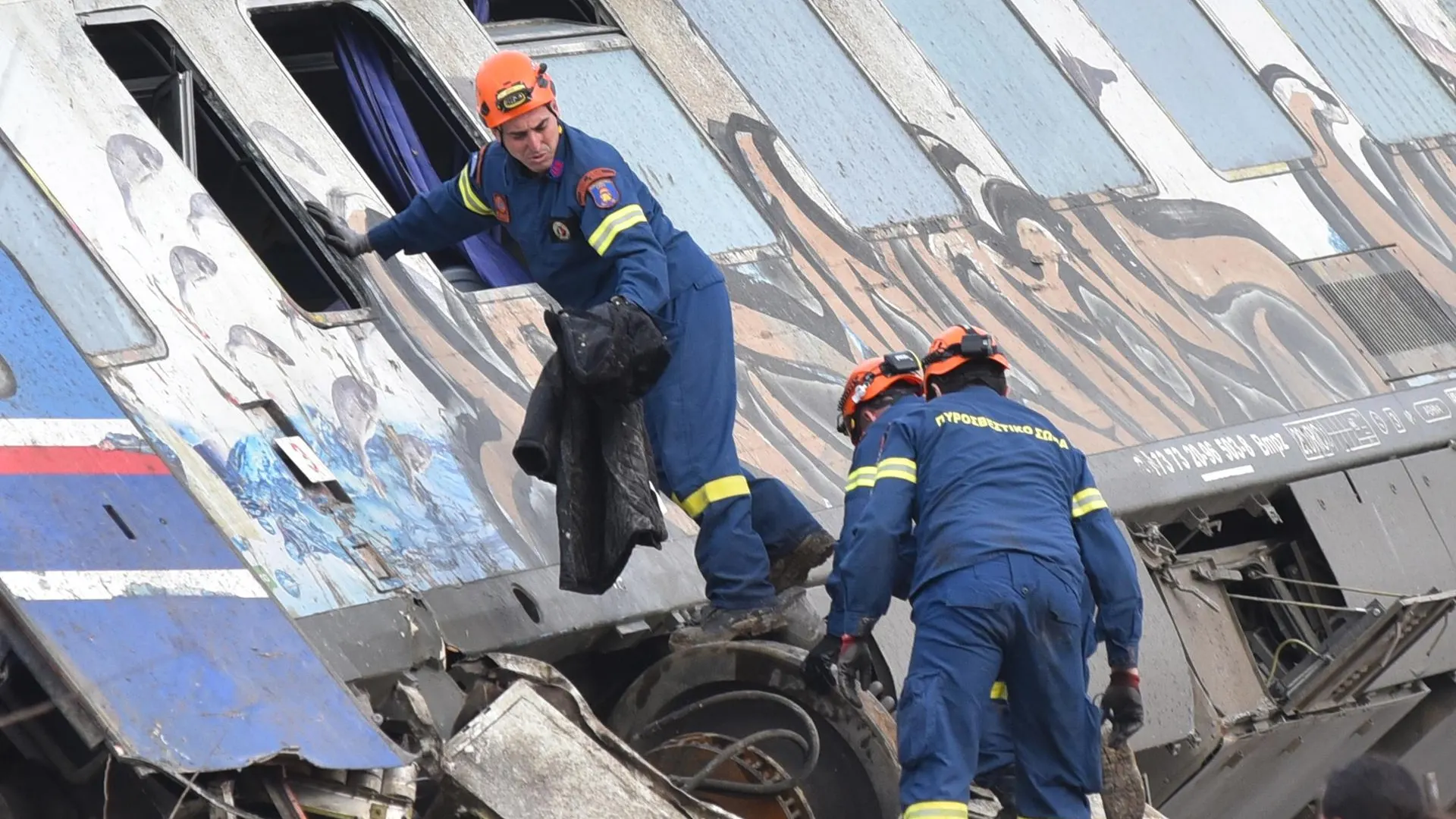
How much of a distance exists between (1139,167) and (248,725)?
20.1 ft

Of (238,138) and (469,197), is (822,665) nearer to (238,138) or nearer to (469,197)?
(469,197)

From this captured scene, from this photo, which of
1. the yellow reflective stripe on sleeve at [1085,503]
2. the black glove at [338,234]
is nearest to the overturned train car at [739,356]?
the black glove at [338,234]

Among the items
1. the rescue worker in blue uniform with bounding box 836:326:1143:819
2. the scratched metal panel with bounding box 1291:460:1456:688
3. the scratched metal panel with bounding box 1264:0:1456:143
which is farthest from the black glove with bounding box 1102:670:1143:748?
the scratched metal panel with bounding box 1264:0:1456:143

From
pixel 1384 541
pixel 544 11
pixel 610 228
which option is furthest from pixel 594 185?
pixel 1384 541

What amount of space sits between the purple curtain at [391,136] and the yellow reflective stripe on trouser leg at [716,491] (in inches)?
67.8

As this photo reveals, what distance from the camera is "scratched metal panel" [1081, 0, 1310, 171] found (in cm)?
1136

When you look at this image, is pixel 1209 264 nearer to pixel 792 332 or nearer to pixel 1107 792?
pixel 792 332

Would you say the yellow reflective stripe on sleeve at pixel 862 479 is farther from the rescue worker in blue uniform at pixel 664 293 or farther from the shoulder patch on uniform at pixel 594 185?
the shoulder patch on uniform at pixel 594 185

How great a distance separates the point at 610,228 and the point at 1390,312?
16.1 feet

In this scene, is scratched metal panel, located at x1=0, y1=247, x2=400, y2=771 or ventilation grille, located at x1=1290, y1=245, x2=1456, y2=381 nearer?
scratched metal panel, located at x1=0, y1=247, x2=400, y2=771

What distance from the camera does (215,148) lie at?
9.05 meters

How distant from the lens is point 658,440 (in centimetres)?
748

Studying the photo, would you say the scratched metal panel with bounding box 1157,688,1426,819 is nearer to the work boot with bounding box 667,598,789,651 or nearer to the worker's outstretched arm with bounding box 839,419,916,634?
the work boot with bounding box 667,598,789,651

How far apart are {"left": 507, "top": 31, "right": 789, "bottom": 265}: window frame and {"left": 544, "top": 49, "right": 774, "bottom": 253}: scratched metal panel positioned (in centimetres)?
1
